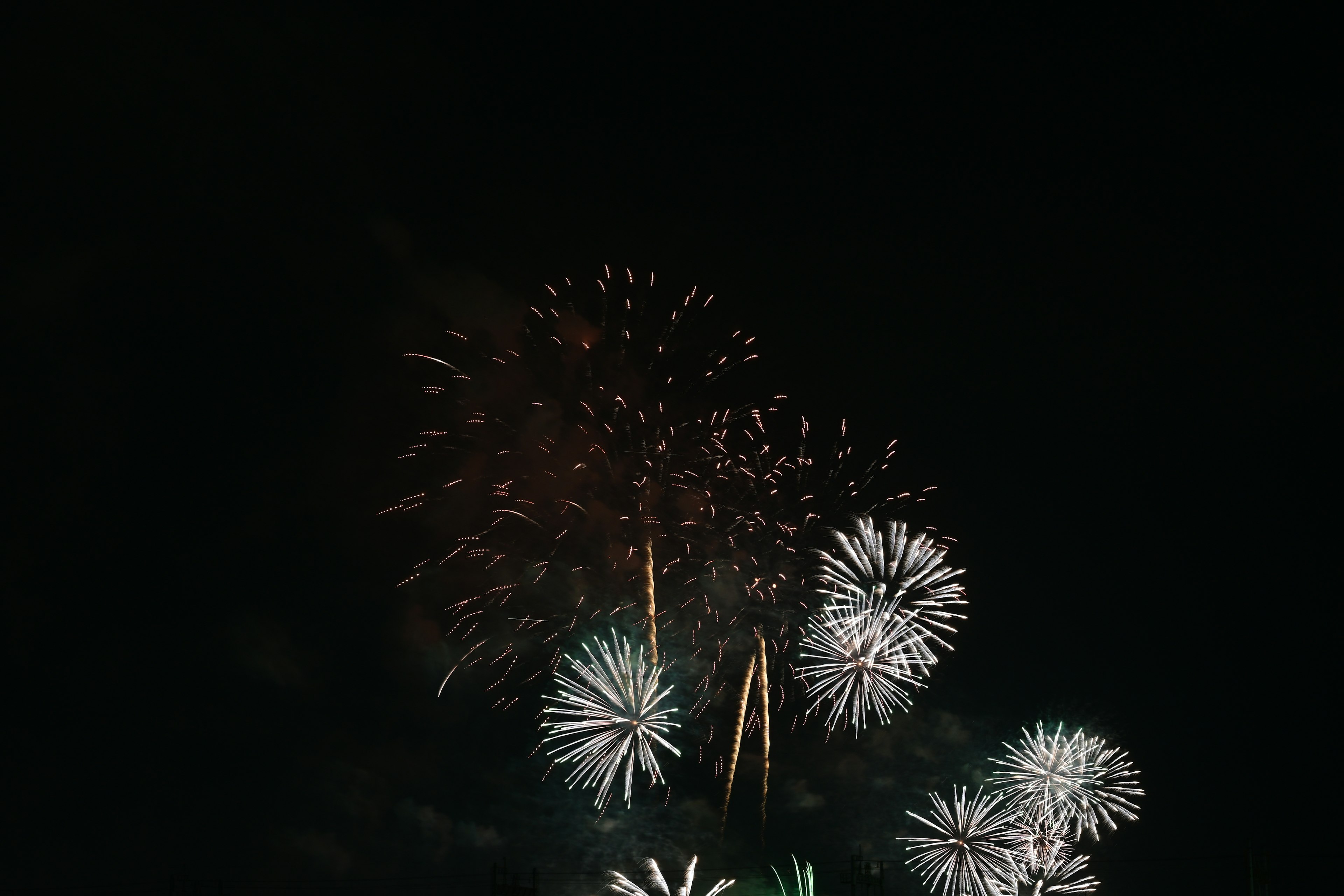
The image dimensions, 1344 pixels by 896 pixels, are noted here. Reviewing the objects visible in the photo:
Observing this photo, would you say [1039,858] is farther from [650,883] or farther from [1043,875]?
[650,883]

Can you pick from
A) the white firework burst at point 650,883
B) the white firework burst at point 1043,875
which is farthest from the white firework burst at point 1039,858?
the white firework burst at point 650,883

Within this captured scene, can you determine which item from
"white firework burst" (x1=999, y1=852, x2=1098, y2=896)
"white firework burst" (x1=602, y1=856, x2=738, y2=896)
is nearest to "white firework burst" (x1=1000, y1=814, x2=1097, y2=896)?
"white firework burst" (x1=999, y1=852, x2=1098, y2=896)

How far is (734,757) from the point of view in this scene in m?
36.5

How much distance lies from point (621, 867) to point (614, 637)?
2688 centimetres

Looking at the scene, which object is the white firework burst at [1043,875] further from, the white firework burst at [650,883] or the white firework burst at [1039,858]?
the white firework burst at [650,883]

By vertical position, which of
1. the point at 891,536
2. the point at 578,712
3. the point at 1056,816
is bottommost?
the point at 578,712

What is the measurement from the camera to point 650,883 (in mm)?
47469

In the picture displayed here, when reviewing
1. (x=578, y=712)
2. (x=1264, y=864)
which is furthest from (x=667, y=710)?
(x=1264, y=864)

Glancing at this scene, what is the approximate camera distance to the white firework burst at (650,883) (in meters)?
33.5

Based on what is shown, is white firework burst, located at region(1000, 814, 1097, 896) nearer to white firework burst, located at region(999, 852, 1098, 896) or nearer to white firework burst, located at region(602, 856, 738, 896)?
white firework burst, located at region(999, 852, 1098, 896)

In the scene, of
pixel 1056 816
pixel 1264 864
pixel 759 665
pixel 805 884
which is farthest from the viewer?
pixel 805 884

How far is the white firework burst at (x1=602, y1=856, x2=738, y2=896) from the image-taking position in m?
33.5

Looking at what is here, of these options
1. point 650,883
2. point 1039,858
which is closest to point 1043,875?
point 1039,858

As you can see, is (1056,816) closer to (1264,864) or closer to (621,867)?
(1264,864)
